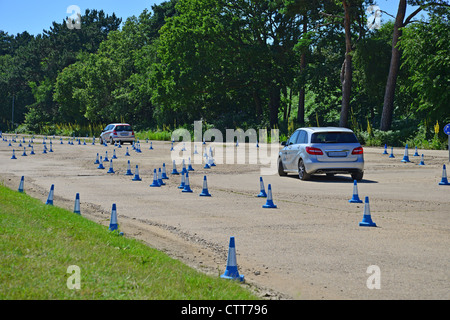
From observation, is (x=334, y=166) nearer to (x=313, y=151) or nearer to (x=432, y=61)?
(x=313, y=151)

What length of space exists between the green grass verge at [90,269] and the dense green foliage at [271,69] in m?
32.1

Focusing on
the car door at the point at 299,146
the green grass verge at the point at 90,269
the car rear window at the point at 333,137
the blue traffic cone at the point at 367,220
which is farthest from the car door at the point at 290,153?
the green grass verge at the point at 90,269

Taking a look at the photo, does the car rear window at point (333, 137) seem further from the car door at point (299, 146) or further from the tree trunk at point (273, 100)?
the tree trunk at point (273, 100)

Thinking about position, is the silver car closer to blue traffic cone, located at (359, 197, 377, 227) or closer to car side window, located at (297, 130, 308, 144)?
car side window, located at (297, 130, 308, 144)

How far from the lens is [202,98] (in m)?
66.1

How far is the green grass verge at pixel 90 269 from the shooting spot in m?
6.21

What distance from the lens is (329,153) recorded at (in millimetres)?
20516

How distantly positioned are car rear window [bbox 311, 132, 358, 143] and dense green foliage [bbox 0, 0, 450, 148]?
18.9 meters

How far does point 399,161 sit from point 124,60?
197 ft

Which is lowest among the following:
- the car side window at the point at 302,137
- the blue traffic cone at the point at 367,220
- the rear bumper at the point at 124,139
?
the blue traffic cone at the point at 367,220

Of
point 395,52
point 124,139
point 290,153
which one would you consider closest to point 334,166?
point 290,153

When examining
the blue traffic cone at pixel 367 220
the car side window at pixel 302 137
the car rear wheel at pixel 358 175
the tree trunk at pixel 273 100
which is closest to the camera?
the blue traffic cone at pixel 367 220

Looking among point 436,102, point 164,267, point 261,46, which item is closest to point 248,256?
point 164,267

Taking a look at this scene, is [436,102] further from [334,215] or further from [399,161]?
[334,215]
